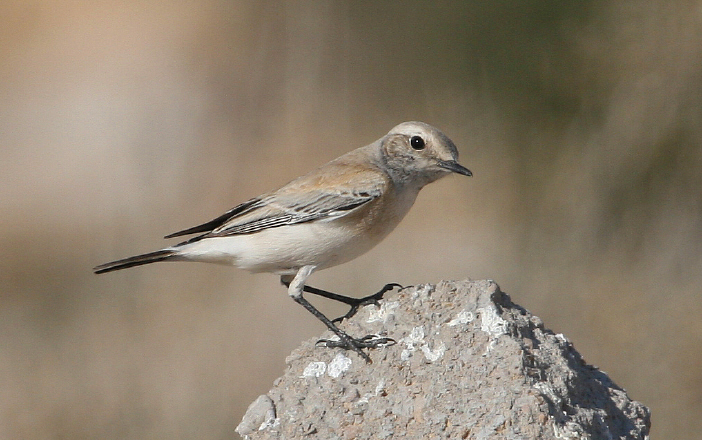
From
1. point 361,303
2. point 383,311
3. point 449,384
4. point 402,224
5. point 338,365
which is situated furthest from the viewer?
point 402,224

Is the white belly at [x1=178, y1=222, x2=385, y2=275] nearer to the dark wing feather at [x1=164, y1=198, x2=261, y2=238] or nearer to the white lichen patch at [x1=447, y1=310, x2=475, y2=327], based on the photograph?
the dark wing feather at [x1=164, y1=198, x2=261, y2=238]

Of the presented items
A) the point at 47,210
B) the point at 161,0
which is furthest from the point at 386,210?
the point at 161,0

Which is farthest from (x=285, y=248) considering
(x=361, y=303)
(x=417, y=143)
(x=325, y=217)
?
(x=417, y=143)

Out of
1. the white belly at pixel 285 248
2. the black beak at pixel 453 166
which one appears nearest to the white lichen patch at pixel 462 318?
the white belly at pixel 285 248

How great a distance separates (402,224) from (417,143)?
5.45 meters

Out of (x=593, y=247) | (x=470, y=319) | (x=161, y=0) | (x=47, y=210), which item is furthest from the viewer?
(x=161, y=0)

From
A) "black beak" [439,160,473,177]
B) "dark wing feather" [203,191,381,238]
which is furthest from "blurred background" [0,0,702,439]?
"dark wing feather" [203,191,381,238]

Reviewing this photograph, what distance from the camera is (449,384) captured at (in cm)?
404

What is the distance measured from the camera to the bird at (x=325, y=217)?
5844mm

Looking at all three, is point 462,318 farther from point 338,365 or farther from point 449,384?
point 338,365

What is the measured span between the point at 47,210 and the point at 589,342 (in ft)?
32.1

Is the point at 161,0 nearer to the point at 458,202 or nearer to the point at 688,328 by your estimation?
the point at 458,202

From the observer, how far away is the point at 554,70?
34.2ft

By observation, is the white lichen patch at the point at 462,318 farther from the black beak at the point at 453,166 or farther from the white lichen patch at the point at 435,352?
the black beak at the point at 453,166
